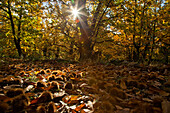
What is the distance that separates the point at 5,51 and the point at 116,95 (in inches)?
801

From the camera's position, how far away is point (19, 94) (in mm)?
918

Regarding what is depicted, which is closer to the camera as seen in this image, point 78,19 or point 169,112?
point 169,112

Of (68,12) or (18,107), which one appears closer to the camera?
(18,107)

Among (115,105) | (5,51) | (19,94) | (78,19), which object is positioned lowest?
(115,105)

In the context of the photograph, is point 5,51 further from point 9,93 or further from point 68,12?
point 9,93

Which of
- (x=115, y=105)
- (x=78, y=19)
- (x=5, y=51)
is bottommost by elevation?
(x=115, y=105)

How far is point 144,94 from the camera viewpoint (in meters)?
1.20

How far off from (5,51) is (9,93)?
19.9m

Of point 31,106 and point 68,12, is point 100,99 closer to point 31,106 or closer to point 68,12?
point 31,106

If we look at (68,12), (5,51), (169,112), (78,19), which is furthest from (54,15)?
(5,51)

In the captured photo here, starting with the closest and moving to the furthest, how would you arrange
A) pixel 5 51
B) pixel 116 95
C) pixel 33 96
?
pixel 33 96
pixel 116 95
pixel 5 51

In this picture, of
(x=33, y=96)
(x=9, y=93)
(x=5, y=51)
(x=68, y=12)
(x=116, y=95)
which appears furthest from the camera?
(x=5, y=51)

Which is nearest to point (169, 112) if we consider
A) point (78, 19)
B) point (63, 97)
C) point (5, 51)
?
point (63, 97)

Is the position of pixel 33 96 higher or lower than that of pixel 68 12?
lower
